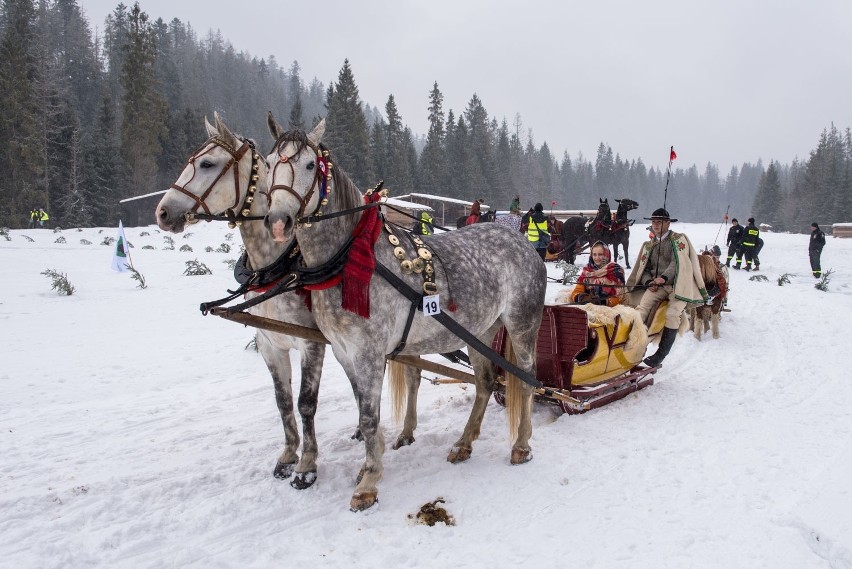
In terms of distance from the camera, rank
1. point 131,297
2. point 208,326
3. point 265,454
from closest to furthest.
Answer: point 265,454 < point 208,326 < point 131,297

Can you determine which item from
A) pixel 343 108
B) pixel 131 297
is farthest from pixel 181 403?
pixel 343 108

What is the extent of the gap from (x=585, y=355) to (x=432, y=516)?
3.00 meters

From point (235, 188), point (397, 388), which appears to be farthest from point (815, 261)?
point (235, 188)

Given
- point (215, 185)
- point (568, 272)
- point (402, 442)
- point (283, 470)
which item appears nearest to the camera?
point (215, 185)

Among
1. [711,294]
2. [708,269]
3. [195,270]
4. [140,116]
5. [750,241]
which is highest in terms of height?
[140,116]

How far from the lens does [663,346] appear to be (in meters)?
7.09

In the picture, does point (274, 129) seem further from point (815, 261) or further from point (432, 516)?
point (815, 261)

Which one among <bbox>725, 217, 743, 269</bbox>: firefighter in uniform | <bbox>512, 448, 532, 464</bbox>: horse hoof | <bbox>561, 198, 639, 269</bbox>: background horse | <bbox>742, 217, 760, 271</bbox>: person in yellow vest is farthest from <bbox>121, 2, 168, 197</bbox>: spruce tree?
<bbox>512, 448, 532, 464</bbox>: horse hoof

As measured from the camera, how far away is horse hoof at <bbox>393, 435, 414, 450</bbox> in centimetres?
495

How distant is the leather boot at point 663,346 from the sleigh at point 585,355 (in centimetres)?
42

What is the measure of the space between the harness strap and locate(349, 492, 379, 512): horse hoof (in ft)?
4.57

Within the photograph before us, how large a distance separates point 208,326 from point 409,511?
7.06 m

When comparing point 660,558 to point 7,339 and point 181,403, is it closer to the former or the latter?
point 181,403

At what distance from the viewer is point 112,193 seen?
3994 cm
